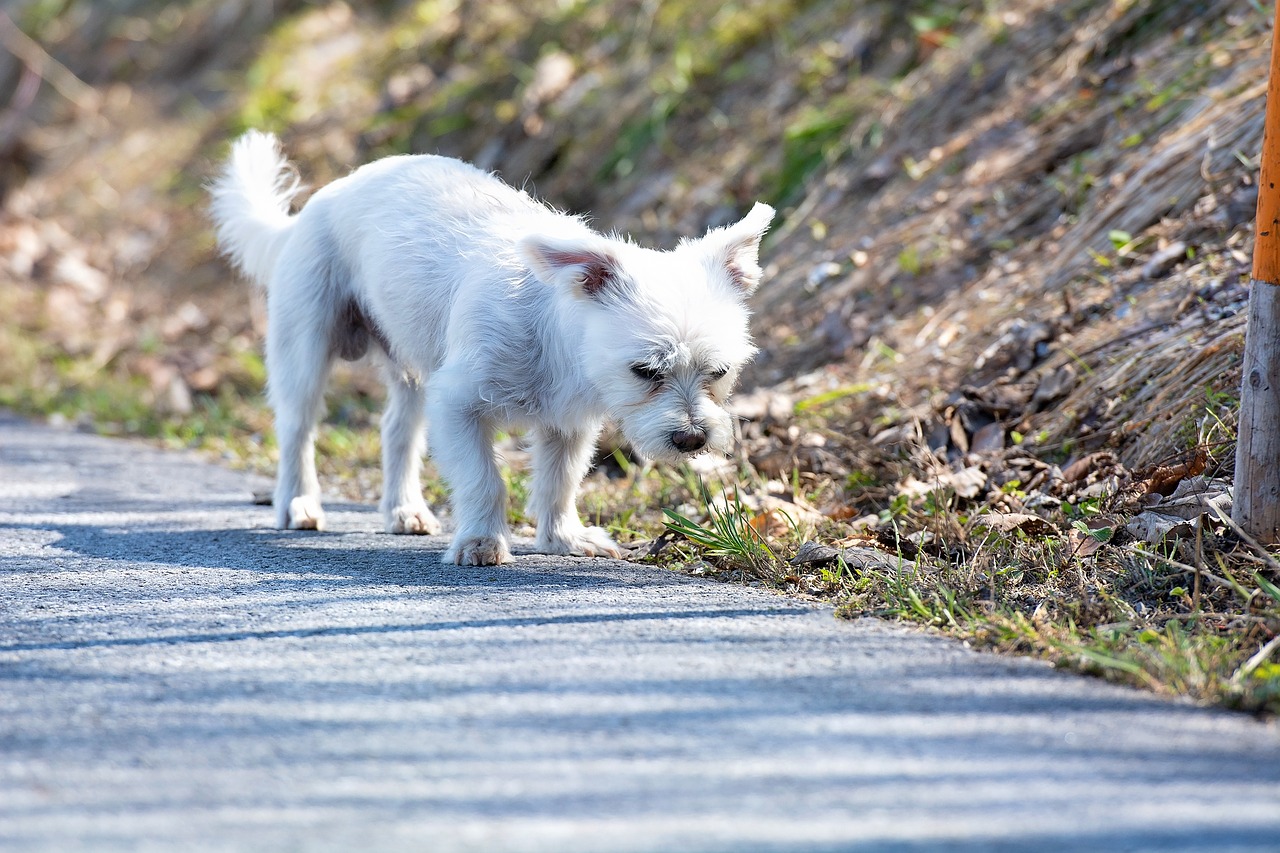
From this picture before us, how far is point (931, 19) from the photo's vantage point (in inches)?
360

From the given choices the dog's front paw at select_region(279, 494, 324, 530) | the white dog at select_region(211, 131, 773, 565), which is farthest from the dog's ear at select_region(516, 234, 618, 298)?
the dog's front paw at select_region(279, 494, 324, 530)

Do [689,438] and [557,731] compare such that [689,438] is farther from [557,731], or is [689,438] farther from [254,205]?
[254,205]

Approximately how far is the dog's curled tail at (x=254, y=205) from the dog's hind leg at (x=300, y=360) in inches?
22.0

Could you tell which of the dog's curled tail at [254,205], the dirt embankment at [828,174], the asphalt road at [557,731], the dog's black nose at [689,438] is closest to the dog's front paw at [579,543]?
the asphalt road at [557,731]

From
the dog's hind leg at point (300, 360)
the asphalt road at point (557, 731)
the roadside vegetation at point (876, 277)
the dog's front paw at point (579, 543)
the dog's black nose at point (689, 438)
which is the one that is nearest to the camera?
the asphalt road at point (557, 731)

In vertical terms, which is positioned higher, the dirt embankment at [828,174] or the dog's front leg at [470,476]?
the dirt embankment at [828,174]

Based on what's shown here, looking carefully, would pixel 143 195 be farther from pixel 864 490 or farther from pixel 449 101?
pixel 864 490

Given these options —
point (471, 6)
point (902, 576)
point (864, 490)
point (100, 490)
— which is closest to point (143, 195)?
point (471, 6)

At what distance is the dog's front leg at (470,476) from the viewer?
4.79 m

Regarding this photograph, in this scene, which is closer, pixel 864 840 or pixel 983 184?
pixel 864 840

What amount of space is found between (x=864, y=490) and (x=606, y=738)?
272 cm

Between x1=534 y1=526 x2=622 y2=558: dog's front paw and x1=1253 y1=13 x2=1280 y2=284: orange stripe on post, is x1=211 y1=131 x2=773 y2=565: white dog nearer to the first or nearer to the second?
x1=534 y1=526 x2=622 y2=558: dog's front paw

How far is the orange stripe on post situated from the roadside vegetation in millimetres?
745

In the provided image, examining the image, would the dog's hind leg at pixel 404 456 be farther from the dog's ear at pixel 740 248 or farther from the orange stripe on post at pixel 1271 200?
the orange stripe on post at pixel 1271 200
